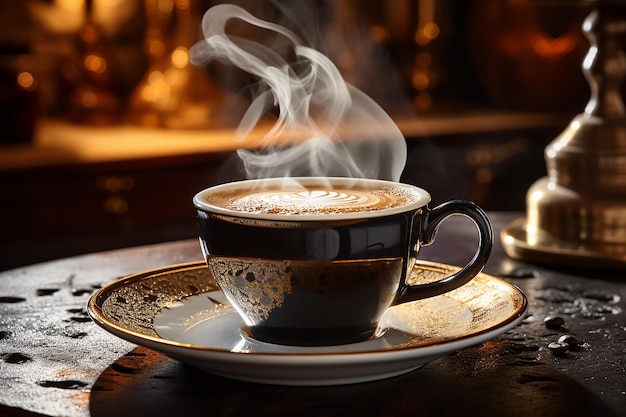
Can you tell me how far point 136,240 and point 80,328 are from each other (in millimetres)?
1337

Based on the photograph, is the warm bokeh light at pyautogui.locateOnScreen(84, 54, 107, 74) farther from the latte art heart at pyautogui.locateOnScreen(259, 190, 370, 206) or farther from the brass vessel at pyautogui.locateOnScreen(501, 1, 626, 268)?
the latte art heart at pyautogui.locateOnScreen(259, 190, 370, 206)

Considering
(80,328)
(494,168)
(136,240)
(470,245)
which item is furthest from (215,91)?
(80,328)

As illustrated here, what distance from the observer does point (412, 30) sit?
306cm

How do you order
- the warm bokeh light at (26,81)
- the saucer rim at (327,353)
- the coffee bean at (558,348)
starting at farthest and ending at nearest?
the warm bokeh light at (26,81) < the coffee bean at (558,348) < the saucer rim at (327,353)

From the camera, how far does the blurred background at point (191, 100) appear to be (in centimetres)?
216

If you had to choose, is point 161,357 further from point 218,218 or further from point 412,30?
point 412,30

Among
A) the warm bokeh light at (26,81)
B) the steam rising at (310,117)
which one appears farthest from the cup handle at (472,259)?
the warm bokeh light at (26,81)

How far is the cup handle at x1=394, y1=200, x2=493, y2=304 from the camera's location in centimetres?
82

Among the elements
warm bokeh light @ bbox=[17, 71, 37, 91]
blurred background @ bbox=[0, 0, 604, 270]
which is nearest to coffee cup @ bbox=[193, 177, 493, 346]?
blurred background @ bbox=[0, 0, 604, 270]

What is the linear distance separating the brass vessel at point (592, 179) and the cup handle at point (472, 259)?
36 cm

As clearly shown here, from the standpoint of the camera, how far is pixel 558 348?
813 mm

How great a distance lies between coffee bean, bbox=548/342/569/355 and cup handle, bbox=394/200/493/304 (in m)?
0.09

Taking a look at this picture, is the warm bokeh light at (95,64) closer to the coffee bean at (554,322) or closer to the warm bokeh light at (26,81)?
the warm bokeh light at (26,81)

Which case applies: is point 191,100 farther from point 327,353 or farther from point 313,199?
point 327,353
